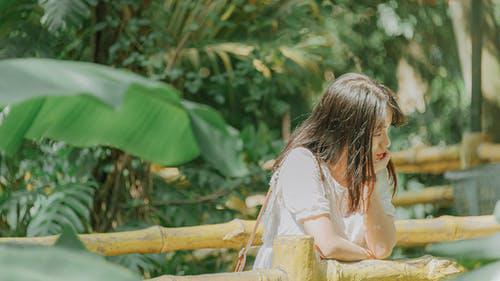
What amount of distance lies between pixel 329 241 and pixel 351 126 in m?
0.31

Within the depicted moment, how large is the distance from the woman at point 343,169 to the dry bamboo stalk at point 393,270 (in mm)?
182

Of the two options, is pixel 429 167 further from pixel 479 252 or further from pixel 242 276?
pixel 479 252

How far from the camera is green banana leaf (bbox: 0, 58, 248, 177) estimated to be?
0.74 metres

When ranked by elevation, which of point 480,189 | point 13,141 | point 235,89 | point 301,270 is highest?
point 13,141

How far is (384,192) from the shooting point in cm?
265

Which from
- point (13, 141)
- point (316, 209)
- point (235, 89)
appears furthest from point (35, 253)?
point (235, 89)

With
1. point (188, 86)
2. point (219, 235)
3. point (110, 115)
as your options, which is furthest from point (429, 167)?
point (110, 115)

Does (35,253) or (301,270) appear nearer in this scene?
(35,253)

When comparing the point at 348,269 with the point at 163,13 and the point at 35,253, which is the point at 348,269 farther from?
the point at 163,13

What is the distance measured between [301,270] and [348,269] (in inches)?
5.2

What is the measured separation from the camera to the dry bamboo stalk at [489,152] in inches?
198

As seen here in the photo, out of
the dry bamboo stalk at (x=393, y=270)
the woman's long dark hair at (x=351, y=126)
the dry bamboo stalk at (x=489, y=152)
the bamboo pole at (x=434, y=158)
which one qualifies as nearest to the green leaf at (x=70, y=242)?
the dry bamboo stalk at (x=393, y=270)

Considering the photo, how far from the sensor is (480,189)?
188 inches

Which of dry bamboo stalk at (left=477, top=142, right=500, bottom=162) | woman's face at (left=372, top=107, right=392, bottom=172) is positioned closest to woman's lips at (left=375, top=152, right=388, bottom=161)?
woman's face at (left=372, top=107, right=392, bottom=172)
